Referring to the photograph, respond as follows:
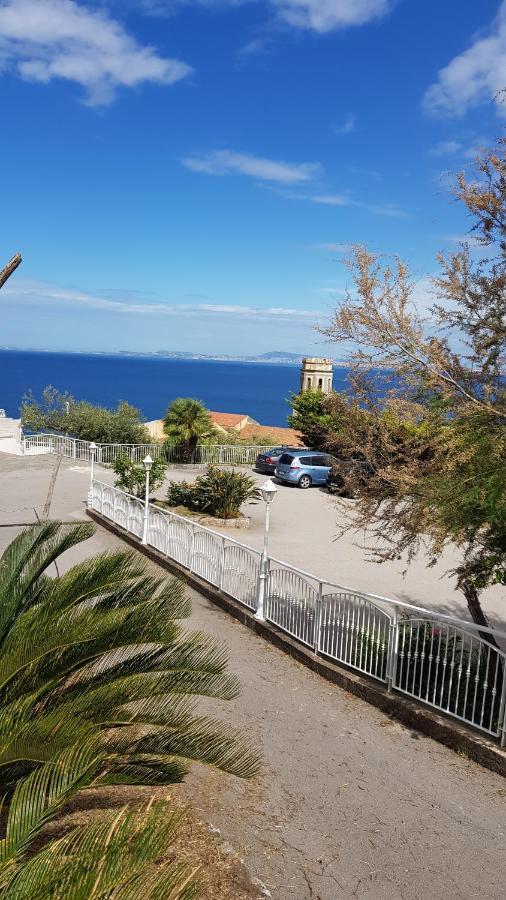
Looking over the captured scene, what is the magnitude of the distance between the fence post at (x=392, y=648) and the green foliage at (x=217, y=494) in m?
11.5

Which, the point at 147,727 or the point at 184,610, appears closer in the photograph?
the point at 184,610

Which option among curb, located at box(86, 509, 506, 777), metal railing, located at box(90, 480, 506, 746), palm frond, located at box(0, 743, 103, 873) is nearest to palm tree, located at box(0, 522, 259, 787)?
palm frond, located at box(0, 743, 103, 873)

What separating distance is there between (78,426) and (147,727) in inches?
1140

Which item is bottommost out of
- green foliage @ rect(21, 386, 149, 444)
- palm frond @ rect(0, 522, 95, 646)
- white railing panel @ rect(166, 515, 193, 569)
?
white railing panel @ rect(166, 515, 193, 569)

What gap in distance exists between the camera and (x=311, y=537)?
1733 cm

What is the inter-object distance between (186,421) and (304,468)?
536cm

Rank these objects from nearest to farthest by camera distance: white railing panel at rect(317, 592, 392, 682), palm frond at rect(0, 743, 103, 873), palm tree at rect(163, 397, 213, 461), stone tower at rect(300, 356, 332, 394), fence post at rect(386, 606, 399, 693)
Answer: palm frond at rect(0, 743, 103, 873) → fence post at rect(386, 606, 399, 693) → white railing panel at rect(317, 592, 392, 682) → palm tree at rect(163, 397, 213, 461) → stone tower at rect(300, 356, 332, 394)

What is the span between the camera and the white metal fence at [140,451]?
28422 mm

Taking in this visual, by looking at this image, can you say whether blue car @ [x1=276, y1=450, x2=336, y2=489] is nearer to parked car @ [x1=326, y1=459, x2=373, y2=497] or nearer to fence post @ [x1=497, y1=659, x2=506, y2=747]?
parked car @ [x1=326, y1=459, x2=373, y2=497]

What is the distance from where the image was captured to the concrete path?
4668 mm

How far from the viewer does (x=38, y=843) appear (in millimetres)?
4918

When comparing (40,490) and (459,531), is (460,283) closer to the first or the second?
(459,531)

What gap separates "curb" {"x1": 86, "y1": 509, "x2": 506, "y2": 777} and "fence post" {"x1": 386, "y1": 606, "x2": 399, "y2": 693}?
16 centimetres

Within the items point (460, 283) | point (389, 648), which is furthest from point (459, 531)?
point (460, 283)
